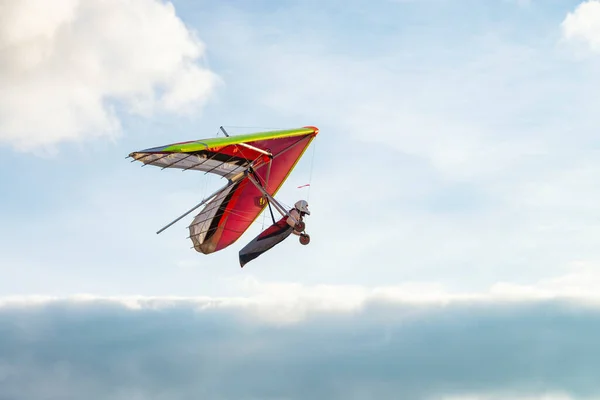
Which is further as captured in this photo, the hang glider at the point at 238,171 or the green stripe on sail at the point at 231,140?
the hang glider at the point at 238,171

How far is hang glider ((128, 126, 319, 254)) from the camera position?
114 feet

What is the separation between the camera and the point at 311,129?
37.9 m

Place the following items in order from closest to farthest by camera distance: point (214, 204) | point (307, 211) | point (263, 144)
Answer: point (307, 211), point (263, 144), point (214, 204)

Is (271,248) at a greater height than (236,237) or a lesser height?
lesser

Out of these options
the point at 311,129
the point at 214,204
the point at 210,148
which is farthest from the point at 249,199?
the point at 210,148

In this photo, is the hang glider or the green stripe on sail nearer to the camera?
the green stripe on sail

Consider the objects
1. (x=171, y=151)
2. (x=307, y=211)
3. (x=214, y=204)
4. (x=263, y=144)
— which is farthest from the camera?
(x=214, y=204)

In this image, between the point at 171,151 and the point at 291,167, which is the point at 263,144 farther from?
the point at 171,151

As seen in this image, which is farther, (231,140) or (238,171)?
(238,171)

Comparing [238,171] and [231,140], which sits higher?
[238,171]

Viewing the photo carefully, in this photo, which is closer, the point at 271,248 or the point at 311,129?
the point at 271,248

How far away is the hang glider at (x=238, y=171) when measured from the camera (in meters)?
34.6

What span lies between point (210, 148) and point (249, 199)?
7722mm

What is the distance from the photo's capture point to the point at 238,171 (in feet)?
124
